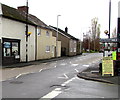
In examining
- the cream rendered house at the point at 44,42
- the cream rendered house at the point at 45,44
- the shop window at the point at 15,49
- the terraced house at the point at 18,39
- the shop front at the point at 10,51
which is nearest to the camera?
the shop front at the point at 10,51

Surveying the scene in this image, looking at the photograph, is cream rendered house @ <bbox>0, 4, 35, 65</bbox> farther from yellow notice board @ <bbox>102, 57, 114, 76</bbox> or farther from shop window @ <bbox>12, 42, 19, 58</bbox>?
yellow notice board @ <bbox>102, 57, 114, 76</bbox>

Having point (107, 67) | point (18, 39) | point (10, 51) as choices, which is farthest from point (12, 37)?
point (107, 67)

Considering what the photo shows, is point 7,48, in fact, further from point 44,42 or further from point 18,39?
point 44,42

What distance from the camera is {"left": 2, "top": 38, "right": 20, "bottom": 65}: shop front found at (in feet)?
69.7

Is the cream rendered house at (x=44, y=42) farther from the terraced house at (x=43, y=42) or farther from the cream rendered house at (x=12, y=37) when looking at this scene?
the cream rendered house at (x=12, y=37)

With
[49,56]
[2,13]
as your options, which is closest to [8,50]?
[2,13]

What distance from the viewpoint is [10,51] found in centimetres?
2256

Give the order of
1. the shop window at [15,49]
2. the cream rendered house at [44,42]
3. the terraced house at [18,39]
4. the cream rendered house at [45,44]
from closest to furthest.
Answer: the terraced house at [18,39]
the shop window at [15,49]
the cream rendered house at [44,42]
the cream rendered house at [45,44]

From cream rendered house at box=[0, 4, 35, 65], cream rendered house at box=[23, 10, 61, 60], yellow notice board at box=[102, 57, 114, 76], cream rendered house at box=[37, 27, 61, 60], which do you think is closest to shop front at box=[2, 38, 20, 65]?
cream rendered house at box=[0, 4, 35, 65]

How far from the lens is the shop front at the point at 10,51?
21253 mm

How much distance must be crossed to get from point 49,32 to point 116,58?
22573 mm

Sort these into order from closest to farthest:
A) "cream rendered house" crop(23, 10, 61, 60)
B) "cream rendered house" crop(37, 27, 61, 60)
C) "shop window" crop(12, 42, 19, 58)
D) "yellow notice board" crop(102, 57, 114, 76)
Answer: "yellow notice board" crop(102, 57, 114, 76)
"shop window" crop(12, 42, 19, 58)
"cream rendered house" crop(23, 10, 61, 60)
"cream rendered house" crop(37, 27, 61, 60)

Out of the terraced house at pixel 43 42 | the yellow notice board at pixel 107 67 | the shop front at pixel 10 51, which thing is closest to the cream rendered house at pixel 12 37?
the shop front at pixel 10 51

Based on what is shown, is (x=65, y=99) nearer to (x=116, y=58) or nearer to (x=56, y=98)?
(x=56, y=98)
